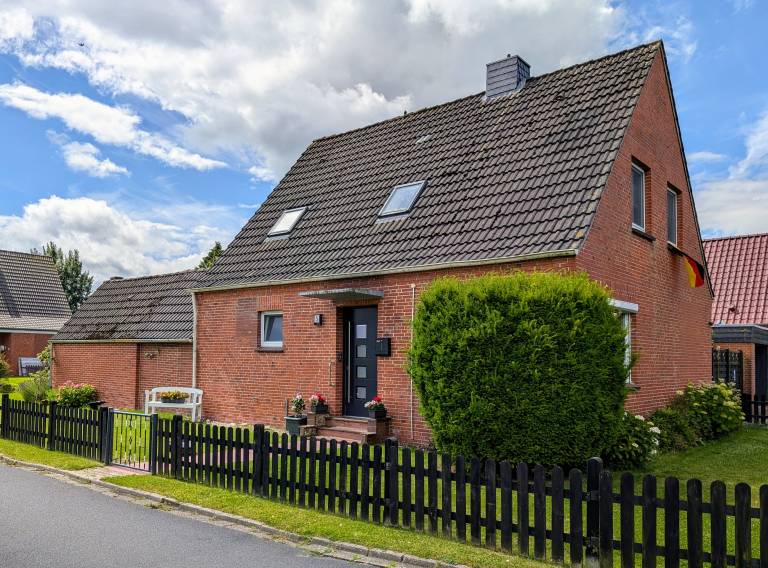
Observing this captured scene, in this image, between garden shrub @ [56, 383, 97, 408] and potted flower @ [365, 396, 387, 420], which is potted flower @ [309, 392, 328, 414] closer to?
potted flower @ [365, 396, 387, 420]

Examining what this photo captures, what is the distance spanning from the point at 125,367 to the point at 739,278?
2167 centimetres

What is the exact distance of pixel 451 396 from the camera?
8570 millimetres

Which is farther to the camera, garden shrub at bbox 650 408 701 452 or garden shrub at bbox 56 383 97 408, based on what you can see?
garden shrub at bbox 56 383 97 408

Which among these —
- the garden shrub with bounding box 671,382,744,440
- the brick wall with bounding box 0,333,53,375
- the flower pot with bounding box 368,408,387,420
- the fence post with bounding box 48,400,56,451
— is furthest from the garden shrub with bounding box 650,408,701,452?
the brick wall with bounding box 0,333,53,375

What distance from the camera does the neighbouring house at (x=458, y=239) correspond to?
11.9 metres

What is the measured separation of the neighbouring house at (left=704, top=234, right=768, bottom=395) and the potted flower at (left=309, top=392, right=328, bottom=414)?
12676 mm

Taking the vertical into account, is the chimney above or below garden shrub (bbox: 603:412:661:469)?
above

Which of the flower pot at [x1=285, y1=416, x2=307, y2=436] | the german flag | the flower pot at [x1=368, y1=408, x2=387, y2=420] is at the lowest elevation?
the flower pot at [x1=285, y1=416, x2=307, y2=436]

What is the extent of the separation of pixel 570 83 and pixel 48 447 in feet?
42.4

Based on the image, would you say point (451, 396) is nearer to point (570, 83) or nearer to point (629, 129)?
point (629, 129)

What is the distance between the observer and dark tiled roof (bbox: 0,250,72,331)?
128 feet

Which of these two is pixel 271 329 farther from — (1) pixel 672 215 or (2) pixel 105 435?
(1) pixel 672 215

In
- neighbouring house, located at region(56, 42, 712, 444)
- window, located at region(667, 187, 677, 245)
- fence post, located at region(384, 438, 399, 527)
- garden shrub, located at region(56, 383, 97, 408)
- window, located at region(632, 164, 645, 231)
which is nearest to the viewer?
fence post, located at region(384, 438, 399, 527)

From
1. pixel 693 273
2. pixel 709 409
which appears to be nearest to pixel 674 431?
pixel 709 409
